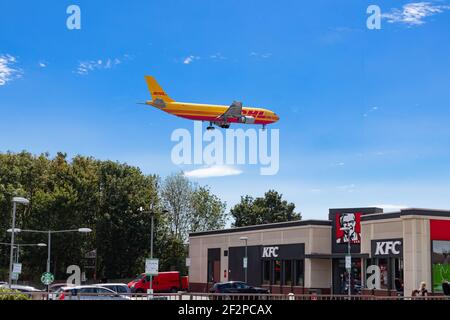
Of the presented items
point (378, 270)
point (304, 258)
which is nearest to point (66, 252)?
point (304, 258)

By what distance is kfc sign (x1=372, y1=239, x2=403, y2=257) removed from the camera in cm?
4881

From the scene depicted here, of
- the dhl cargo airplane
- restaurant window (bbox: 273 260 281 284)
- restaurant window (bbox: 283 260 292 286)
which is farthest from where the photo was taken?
restaurant window (bbox: 273 260 281 284)

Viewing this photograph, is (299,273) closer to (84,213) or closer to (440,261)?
(440,261)

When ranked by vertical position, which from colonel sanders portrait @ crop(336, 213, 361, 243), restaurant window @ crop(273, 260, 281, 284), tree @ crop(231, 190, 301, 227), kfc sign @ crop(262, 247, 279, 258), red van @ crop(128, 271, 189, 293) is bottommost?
red van @ crop(128, 271, 189, 293)

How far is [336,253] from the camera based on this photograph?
56625 mm

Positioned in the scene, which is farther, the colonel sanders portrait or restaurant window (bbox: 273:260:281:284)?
restaurant window (bbox: 273:260:281:284)

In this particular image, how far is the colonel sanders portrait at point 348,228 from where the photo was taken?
5453 cm

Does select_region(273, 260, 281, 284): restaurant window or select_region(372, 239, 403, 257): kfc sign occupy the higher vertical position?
select_region(372, 239, 403, 257): kfc sign

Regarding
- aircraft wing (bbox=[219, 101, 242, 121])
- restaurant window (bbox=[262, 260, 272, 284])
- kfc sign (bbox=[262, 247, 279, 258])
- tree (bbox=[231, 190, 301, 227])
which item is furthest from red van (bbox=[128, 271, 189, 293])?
tree (bbox=[231, 190, 301, 227])

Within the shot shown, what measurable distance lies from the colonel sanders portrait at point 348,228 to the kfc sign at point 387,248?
2.71m

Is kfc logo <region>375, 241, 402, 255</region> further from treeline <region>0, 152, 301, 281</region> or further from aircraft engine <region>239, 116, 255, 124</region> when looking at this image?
treeline <region>0, 152, 301, 281</region>

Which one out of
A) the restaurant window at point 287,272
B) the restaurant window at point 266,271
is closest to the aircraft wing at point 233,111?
the restaurant window at point 287,272

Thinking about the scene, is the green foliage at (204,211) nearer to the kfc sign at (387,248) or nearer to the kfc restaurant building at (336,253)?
the kfc restaurant building at (336,253)
